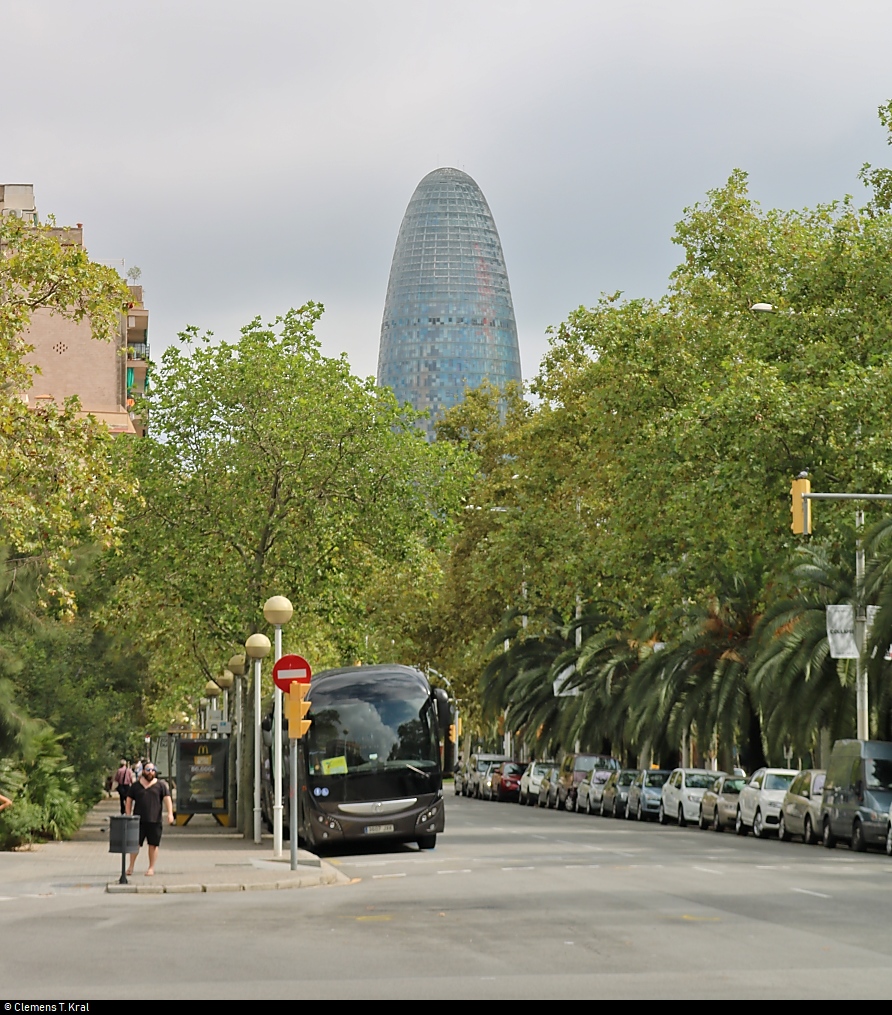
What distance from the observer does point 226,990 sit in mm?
12195

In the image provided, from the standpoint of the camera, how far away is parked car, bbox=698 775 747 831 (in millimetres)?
44812

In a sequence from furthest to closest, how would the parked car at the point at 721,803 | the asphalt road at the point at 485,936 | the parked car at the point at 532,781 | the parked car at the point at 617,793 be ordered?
1. the parked car at the point at 532,781
2. the parked car at the point at 617,793
3. the parked car at the point at 721,803
4. the asphalt road at the point at 485,936

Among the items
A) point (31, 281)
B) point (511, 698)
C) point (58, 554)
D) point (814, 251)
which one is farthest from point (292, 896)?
point (511, 698)

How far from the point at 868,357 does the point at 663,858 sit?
1532cm

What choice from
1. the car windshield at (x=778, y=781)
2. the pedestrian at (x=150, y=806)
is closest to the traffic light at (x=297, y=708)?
the pedestrian at (x=150, y=806)

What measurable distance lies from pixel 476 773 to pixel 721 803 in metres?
41.1

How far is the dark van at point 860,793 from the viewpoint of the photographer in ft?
112

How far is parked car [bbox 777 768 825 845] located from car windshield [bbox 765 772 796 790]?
1900 mm

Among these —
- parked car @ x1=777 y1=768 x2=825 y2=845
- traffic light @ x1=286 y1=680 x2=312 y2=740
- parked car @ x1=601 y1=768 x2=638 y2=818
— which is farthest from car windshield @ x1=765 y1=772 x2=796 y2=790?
traffic light @ x1=286 y1=680 x2=312 y2=740

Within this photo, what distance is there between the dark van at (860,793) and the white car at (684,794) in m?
12.2

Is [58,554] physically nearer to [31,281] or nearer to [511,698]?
[31,281]

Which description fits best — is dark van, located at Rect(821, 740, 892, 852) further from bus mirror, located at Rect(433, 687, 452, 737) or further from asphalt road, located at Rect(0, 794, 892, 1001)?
bus mirror, located at Rect(433, 687, 452, 737)

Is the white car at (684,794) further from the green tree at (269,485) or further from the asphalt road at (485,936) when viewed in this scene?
the asphalt road at (485,936)

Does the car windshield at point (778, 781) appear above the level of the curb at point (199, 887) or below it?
above
